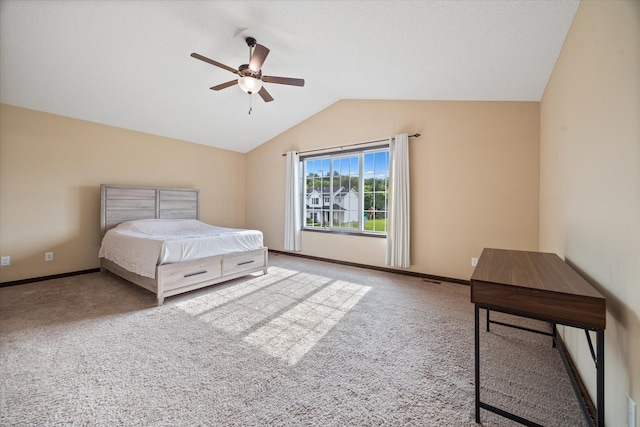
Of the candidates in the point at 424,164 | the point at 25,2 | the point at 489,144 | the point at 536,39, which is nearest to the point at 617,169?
the point at 536,39

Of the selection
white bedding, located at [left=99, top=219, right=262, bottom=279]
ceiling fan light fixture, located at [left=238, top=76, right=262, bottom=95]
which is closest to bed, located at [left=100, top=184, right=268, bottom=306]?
white bedding, located at [left=99, top=219, right=262, bottom=279]

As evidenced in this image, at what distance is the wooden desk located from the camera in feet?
3.14

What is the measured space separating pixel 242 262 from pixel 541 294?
313 cm

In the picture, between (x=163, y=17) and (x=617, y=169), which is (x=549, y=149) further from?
(x=163, y=17)

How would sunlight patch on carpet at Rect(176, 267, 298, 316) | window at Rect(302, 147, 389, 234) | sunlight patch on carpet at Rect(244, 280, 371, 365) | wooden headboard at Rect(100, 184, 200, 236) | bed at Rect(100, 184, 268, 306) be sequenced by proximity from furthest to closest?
window at Rect(302, 147, 389, 234) → wooden headboard at Rect(100, 184, 200, 236) → bed at Rect(100, 184, 268, 306) → sunlight patch on carpet at Rect(176, 267, 298, 316) → sunlight patch on carpet at Rect(244, 280, 371, 365)

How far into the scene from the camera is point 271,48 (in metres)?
2.85

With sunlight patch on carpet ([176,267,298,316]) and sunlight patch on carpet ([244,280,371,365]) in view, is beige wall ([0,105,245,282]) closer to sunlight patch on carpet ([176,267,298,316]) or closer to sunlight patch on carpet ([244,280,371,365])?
sunlight patch on carpet ([176,267,298,316])

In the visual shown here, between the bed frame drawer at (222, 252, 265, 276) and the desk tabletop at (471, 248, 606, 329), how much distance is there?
281cm

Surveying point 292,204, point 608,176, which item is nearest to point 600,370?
point 608,176

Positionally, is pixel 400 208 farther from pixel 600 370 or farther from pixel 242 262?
pixel 600 370

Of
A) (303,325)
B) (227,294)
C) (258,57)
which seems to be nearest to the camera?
(303,325)

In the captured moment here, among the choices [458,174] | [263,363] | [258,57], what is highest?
[258,57]

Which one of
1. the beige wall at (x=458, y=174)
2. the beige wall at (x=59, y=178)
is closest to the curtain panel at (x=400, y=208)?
the beige wall at (x=458, y=174)

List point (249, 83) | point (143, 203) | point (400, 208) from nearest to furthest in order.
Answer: point (249, 83) → point (400, 208) → point (143, 203)
